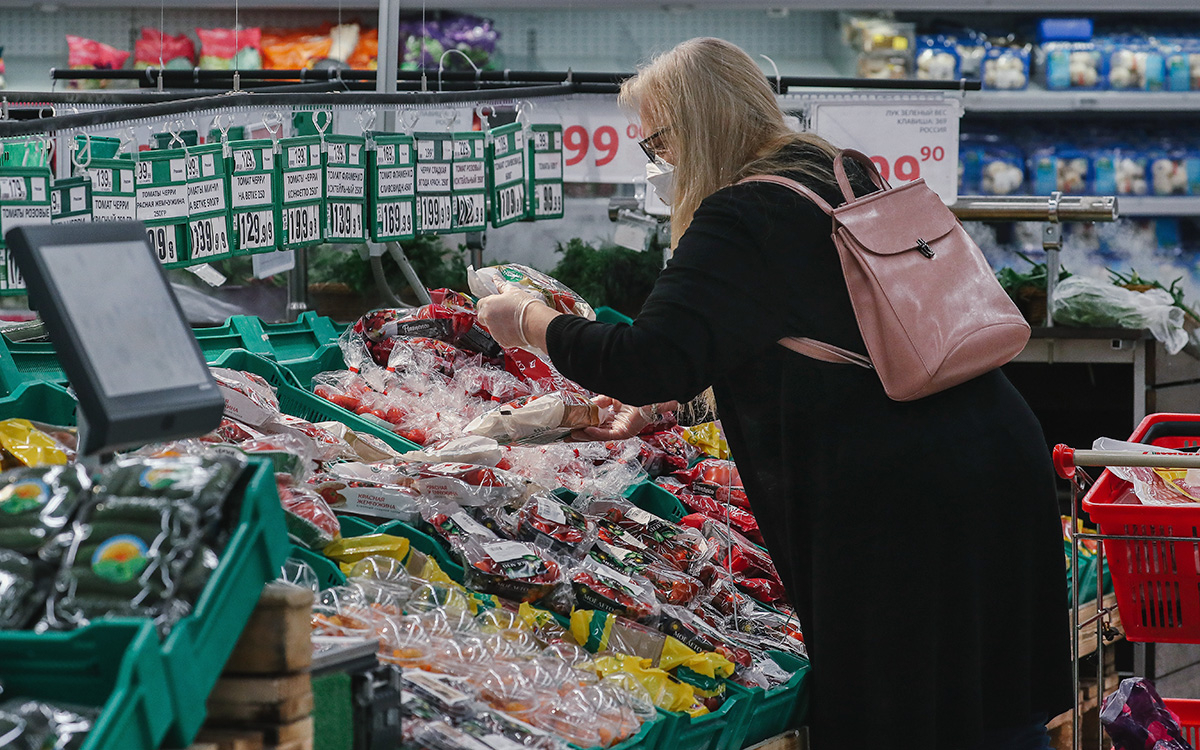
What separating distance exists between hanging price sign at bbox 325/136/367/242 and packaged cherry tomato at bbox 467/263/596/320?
0.38 metres

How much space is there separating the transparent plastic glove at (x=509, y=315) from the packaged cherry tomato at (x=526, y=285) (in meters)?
0.34

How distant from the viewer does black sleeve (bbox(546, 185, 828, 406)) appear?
184 cm

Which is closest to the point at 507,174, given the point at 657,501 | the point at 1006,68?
the point at 657,501

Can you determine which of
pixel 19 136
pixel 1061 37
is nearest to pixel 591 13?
pixel 1061 37

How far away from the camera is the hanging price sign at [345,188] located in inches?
117

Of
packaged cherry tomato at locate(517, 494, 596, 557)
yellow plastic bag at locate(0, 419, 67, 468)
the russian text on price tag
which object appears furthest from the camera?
the russian text on price tag

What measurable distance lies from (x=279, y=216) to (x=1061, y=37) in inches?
196

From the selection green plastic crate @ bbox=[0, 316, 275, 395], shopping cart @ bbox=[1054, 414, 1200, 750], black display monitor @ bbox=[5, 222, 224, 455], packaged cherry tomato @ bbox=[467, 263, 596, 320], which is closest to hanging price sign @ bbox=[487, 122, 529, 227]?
packaged cherry tomato @ bbox=[467, 263, 596, 320]

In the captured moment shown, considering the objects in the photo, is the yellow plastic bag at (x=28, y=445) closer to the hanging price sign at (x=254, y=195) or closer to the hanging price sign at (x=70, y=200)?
the hanging price sign at (x=70, y=200)

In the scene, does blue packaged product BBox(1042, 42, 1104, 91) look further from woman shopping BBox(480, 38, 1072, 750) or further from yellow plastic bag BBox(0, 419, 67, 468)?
yellow plastic bag BBox(0, 419, 67, 468)

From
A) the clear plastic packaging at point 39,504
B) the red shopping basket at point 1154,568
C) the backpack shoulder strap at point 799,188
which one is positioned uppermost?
the backpack shoulder strap at point 799,188

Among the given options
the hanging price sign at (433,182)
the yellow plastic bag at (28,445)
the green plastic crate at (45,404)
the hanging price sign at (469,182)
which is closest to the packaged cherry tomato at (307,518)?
the yellow plastic bag at (28,445)

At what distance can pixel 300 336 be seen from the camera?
3230 millimetres

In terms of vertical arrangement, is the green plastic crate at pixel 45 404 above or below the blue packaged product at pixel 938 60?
below
